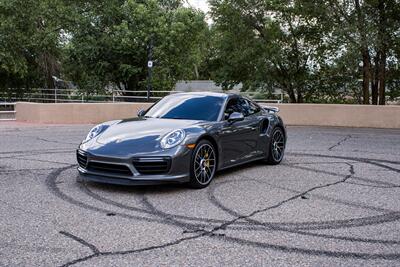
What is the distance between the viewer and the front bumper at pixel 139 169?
6648 mm

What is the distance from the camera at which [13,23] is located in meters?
25.4

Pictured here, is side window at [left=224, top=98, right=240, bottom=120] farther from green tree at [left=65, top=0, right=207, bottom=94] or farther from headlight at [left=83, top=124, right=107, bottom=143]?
green tree at [left=65, top=0, right=207, bottom=94]

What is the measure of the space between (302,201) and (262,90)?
17613mm

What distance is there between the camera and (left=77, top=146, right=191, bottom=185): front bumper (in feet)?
21.8

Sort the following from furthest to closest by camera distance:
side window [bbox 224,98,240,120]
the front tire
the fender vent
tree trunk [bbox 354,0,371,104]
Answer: tree trunk [bbox 354,0,371,104] < the fender vent < side window [bbox 224,98,240,120] < the front tire

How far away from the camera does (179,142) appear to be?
6.88 m

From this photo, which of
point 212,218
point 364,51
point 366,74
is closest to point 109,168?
point 212,218

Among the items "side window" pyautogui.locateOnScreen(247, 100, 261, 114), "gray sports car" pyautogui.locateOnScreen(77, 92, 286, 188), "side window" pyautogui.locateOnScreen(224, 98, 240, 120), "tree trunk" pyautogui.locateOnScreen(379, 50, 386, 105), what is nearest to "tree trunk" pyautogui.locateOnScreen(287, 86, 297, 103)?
"tree trunk" pyautogui.locateOnScreen(379, 50, 386, 105)

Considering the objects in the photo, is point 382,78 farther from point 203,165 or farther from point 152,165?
point 152,165

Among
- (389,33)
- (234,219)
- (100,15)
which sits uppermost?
(100,15)

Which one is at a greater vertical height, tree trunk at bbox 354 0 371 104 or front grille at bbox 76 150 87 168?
tree trunk at bbox 354 0 371 104

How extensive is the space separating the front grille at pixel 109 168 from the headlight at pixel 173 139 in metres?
0.56

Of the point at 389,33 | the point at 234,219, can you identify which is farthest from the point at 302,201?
the point at 389,33

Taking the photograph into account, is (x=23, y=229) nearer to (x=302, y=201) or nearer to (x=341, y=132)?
(x=302, y=201)
